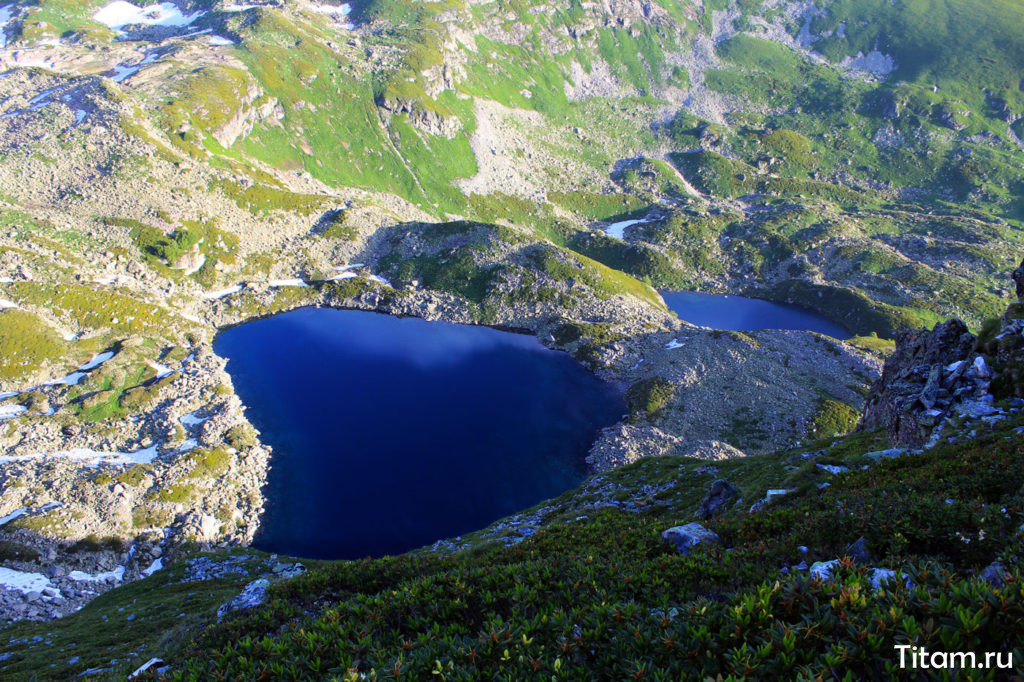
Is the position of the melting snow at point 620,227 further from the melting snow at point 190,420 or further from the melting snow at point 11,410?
the melting snow at point 11,410

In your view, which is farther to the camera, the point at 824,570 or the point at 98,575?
the point at 98,575

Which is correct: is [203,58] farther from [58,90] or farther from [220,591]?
[220,591]

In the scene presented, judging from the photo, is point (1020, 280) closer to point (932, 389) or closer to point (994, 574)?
point (932, 389)

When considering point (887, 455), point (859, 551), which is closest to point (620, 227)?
point (887, 455)

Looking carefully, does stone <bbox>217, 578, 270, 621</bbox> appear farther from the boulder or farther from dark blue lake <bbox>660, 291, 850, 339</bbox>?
dark blue lake <bbox>660, 291, 850, 339</bbox>

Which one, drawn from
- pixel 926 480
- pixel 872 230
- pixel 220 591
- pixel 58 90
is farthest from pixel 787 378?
pixel 58 90
